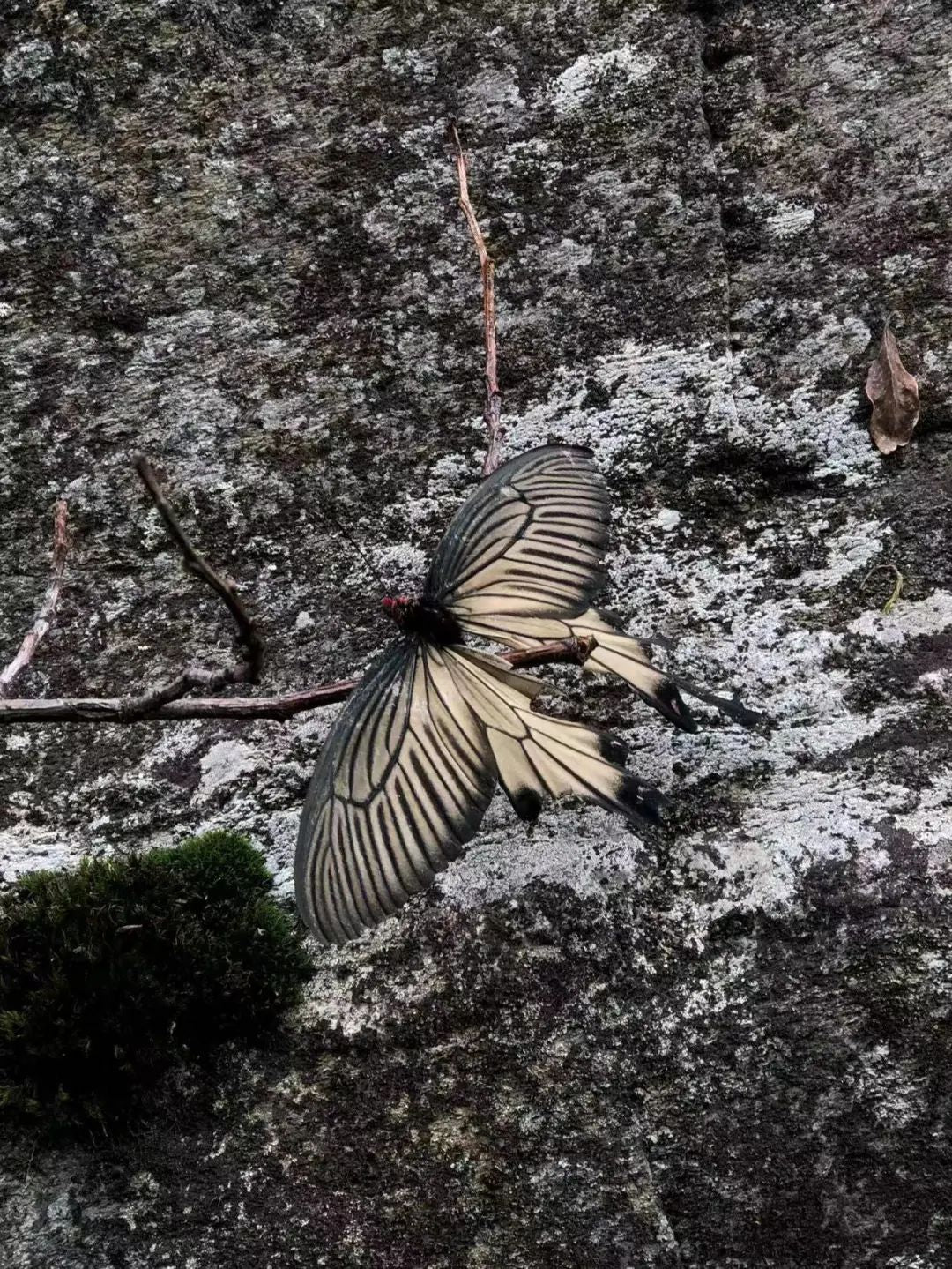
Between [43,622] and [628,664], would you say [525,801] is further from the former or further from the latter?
[43,622]

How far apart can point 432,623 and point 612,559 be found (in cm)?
45

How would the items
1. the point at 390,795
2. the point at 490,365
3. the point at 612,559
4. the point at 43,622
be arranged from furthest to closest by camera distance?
1. the point at 612,559
2. the point at 490,365
3. the point at 43,622
4. the point at 390,795

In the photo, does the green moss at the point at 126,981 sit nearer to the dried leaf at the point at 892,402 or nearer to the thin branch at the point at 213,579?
the thin branch at the point at 213,579

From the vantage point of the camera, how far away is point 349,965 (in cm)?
145

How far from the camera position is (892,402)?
5.13ft

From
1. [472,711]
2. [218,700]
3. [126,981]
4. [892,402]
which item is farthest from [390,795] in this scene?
[892,402]

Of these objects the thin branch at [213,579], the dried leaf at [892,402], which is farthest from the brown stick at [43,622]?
the dried leaf at [892,402]

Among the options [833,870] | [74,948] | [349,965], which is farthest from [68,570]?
[833,870]

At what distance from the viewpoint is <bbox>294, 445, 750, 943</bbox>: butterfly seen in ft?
3.87

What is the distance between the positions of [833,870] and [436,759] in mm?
525

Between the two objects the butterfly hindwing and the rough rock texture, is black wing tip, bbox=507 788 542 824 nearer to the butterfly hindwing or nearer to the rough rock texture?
the butterfly hindwing

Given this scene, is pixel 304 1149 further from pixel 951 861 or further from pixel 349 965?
pixel 951 861

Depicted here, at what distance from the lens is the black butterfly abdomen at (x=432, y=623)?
1250 mm

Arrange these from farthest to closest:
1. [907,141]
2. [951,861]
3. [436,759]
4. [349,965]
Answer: [907,141], [349,965], [951,861], [436,759]
